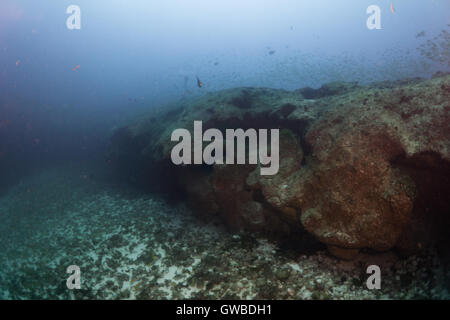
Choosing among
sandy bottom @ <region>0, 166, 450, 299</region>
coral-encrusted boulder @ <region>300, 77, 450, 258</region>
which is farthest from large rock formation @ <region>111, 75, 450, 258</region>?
sandy bottom @ <region>0, 166, 450, 299</region>

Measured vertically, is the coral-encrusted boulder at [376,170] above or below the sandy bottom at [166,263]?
above

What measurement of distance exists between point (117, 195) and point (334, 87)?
1724 cm

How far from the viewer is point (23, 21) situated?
101 metres

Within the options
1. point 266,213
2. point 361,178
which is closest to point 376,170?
point 361,178

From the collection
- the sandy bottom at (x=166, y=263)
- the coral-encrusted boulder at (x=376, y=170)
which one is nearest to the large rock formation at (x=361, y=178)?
the coral-encrusted boulder at (x=376, y=170)

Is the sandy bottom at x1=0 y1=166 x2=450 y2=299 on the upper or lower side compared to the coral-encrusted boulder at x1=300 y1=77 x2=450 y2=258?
lower

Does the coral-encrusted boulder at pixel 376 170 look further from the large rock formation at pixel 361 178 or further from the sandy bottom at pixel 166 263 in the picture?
the sandy bottom at pixel 166 263

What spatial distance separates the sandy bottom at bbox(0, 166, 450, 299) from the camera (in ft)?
22.2

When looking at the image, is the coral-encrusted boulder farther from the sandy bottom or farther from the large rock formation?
the sandy bottom

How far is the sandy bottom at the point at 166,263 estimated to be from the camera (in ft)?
22.2

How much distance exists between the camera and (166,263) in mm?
9008

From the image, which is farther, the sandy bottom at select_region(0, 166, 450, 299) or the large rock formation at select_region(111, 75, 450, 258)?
the large rock formation at select_region(111, 75, 450, 258)

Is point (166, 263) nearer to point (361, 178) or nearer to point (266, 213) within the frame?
point (266, 213)

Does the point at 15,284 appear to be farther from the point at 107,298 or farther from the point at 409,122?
the point at 409,122
